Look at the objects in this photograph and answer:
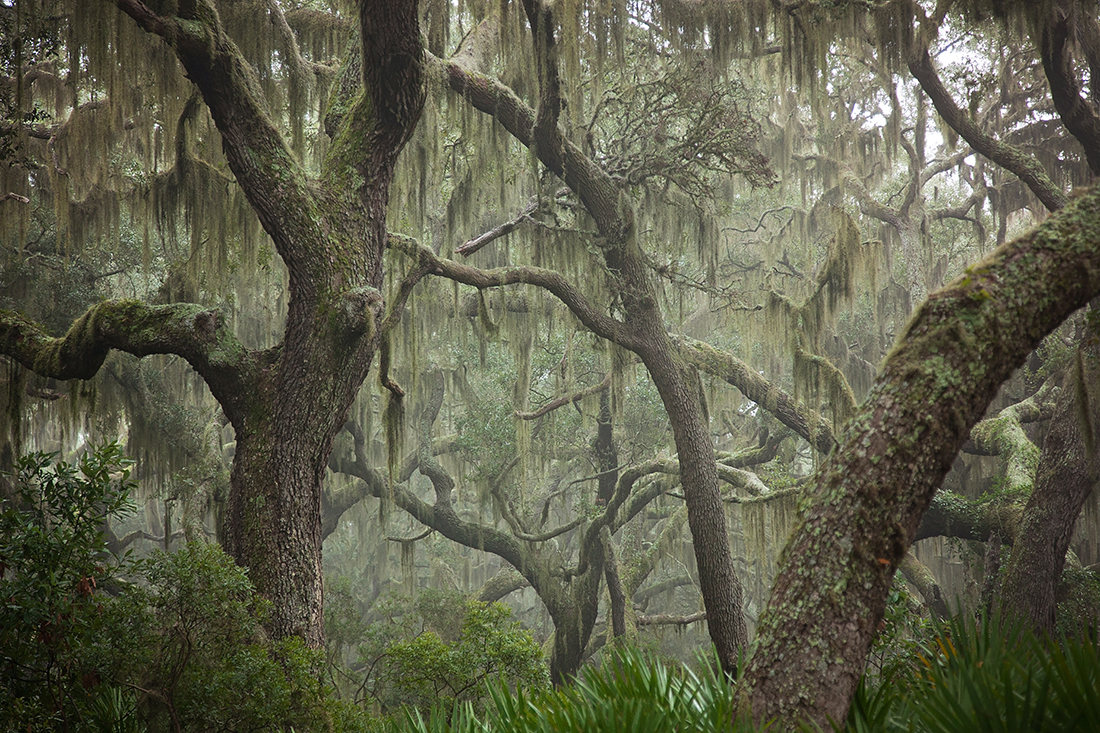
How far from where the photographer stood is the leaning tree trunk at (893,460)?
122 inches

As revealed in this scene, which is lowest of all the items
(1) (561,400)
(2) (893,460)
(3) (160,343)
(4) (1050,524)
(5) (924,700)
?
(4) (1050,524)

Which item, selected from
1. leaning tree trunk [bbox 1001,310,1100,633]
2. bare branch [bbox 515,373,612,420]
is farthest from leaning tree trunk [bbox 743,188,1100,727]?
bare branch [bbox 515,373,612,420]

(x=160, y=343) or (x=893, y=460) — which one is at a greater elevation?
(x=160, y=343)

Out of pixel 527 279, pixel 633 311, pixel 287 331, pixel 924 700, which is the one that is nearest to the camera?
pixel 924 700

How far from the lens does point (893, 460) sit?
3.32 meters

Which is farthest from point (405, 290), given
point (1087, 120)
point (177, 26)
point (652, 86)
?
point (1087, 120)

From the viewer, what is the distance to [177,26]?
5.00 meters

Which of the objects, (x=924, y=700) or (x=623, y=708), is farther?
(x=623, y=708)

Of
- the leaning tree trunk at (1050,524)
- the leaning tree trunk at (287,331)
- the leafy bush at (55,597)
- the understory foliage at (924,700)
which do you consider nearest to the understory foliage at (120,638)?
the leafy bush at (55,597)

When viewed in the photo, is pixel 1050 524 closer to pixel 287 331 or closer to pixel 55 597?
pixel 287 331

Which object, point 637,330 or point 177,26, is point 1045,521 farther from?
point 177,26

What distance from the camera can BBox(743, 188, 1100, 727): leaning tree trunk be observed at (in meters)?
3.11

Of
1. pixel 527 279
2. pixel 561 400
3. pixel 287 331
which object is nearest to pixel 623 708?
pixel 287 331

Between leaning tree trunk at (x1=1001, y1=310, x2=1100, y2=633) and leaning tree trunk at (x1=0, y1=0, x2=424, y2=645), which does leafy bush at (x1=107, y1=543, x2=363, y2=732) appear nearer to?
leaning tree trunk at (x1=0, y1=0, x2=424, y2=645)
